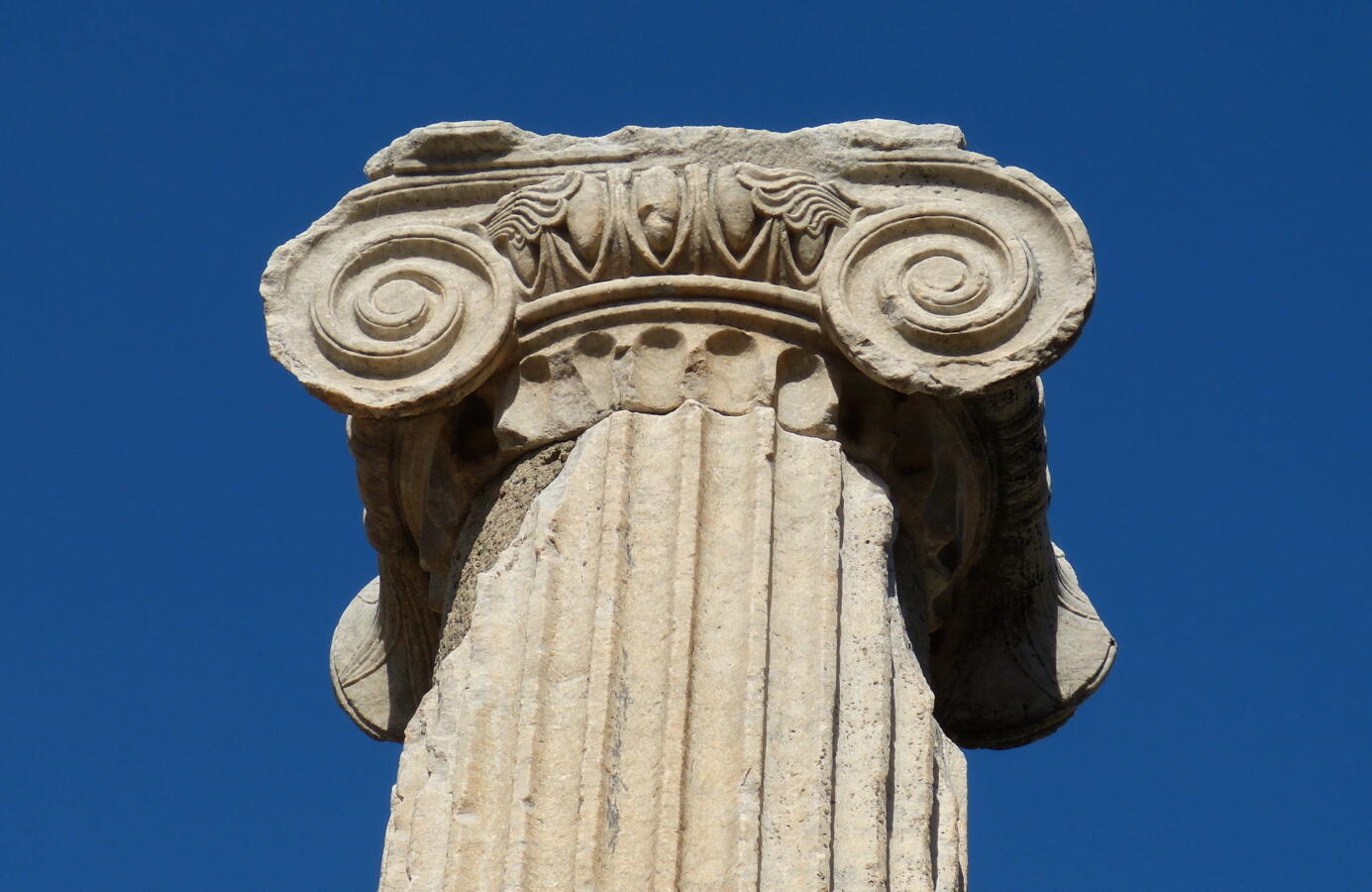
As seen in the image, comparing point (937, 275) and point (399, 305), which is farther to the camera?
point (399, 305)

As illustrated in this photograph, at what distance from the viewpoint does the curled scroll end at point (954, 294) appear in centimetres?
778

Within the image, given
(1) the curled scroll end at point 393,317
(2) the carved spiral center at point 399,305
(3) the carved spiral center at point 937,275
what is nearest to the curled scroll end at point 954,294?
(3) the carved spiral center at point 937,275

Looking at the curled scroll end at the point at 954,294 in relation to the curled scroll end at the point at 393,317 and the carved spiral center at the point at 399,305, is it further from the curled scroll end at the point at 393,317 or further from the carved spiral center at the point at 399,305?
the carved spiral center at the point at 399,305

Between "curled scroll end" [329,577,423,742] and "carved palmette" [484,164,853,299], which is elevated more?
"carved palmette" [484,164,853,299]

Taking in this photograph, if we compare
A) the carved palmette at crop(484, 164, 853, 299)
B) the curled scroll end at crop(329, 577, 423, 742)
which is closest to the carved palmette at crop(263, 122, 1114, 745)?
the carved palmette at crop(484, 164, 853, 299)

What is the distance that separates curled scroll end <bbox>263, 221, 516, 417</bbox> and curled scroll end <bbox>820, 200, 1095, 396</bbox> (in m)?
0.94

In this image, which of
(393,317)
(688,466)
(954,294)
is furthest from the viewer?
(393,317)

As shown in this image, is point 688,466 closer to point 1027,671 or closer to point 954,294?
point 954,294

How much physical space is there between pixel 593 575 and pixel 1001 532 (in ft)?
6.07

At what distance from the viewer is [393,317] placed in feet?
26.4

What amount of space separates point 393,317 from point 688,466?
1.02 metres

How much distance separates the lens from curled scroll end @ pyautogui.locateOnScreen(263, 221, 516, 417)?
→ 7.96m

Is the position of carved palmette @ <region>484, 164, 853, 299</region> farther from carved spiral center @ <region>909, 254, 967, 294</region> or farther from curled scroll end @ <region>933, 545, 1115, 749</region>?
curled scroll end @ <region>933, 545, 1115, 749</region>

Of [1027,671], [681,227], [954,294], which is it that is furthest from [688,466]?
[1027,671]
